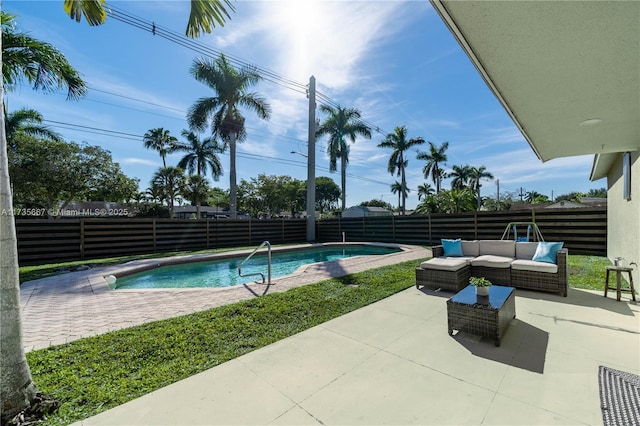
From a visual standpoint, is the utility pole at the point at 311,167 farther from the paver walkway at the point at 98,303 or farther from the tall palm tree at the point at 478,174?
the tall palm tree at the point at 478,174

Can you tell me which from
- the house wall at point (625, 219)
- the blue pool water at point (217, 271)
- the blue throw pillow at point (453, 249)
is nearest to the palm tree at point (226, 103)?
the blue pool water at point (217, 271)

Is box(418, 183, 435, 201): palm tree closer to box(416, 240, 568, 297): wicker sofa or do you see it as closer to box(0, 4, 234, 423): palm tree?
box(416, 240, 568, 297): wicker sofa

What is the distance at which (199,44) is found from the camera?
1298 cm

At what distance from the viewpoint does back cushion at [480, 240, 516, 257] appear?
498cm

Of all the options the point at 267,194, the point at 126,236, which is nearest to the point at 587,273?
the point at 126,236

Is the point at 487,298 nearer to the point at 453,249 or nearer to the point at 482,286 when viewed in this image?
the point at 482,286

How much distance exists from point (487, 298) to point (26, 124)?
64.7 feet

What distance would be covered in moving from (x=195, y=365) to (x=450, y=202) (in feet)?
45.5

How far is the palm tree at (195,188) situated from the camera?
24656 mm

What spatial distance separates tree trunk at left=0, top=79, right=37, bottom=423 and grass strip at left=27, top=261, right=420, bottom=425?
25 centimetres

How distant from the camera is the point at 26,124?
12859mm

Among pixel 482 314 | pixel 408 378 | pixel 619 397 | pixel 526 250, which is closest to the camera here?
pixel 619 397

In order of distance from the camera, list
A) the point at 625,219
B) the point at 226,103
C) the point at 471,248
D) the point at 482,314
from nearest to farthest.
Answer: the point at 482,314 → the point at 625,219 → the point at 471,248 → the point at 226,103

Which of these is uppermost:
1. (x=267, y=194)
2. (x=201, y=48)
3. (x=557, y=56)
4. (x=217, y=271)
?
(x=201, y=48)
